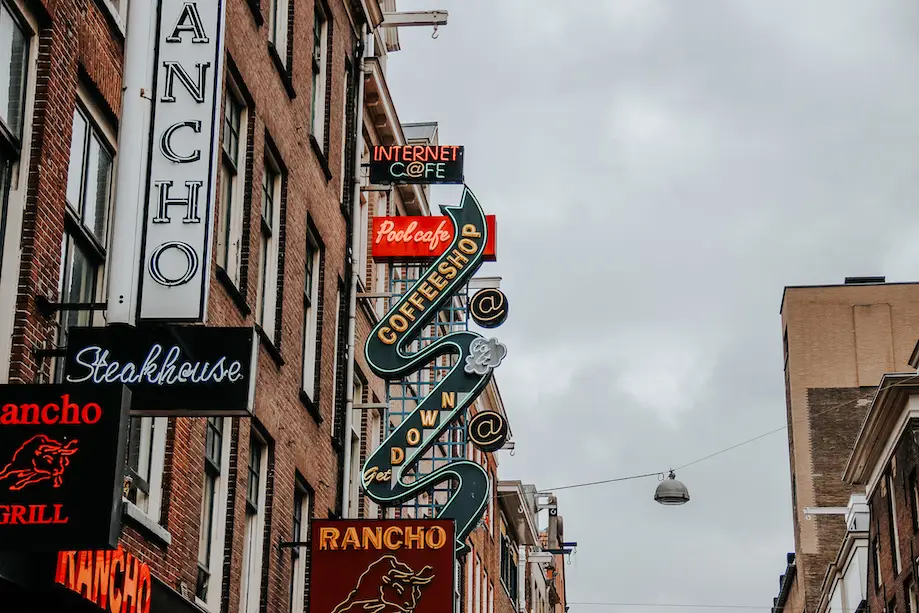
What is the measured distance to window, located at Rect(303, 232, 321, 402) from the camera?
27.4 metres

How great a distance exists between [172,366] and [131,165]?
7.82 ft

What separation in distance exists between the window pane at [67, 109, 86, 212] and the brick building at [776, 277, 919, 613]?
72658mm

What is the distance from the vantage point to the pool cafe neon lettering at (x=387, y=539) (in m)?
23.9

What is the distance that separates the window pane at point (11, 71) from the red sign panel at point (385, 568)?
1080cm

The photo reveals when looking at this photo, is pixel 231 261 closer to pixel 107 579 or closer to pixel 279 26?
pixel 279 26

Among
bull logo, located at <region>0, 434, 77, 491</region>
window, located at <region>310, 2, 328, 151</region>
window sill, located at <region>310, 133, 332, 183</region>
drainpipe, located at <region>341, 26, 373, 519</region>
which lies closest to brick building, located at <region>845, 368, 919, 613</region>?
drainpipe, located at <region>341, 26, 373, 519</region>

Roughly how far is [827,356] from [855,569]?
22.2 metres

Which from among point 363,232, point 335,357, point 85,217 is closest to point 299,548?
point 335,357

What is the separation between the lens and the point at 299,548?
26312mm

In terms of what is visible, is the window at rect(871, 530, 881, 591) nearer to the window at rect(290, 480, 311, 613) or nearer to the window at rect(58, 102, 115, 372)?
the window at rect(290, 480, 311, 613)

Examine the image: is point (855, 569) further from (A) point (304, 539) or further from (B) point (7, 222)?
(B) point (7, 222)

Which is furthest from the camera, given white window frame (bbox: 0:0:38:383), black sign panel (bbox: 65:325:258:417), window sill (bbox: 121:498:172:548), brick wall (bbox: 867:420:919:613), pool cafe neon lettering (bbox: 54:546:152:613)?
brick wall (bbox: 867:420:919:613)

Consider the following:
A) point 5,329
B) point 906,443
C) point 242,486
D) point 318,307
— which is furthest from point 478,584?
point 5,329

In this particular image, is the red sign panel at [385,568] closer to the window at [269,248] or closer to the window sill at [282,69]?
the window at [269,248]
